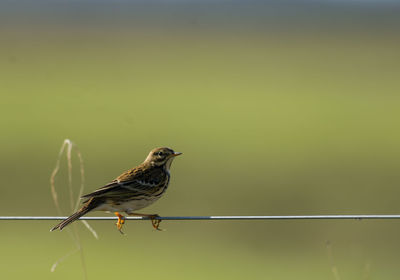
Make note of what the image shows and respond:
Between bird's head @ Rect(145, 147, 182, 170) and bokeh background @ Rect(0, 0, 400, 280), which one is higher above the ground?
bokeh background @ Rect(0, 0, 400, 280)

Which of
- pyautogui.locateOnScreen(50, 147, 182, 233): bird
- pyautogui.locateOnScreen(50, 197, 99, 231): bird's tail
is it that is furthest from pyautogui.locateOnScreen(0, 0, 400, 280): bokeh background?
pyautogui.locateOnScreen(50, 197, 99, 231): bird's tail

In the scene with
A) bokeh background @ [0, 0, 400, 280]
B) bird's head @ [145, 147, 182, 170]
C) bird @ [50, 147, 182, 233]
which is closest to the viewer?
bird @ [50, 147, 182, 233]

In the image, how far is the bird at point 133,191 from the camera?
1330 cm

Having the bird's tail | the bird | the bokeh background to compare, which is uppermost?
the bokeh background

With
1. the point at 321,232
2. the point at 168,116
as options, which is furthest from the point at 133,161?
the point at 168,116

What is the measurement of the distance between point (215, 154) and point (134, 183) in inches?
1233

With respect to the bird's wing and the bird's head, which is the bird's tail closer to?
the bird's wing

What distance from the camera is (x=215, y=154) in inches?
1780

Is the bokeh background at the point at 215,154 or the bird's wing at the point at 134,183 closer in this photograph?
the bird's wing at the point at 134,183

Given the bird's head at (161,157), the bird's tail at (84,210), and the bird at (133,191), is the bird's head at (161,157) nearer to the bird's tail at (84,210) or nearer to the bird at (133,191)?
the bird at (133,191)

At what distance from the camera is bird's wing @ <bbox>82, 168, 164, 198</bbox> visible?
13526 millimetres

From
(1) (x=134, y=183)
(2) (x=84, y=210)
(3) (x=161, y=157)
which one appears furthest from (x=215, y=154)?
(2) (x=84, y=210)

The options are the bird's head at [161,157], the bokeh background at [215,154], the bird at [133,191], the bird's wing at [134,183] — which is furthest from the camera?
the bokeh background at [215,154]

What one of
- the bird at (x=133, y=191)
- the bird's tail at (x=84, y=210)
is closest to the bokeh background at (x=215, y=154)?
the bird at (x=133, y=191)
